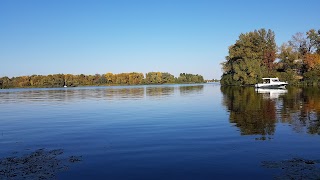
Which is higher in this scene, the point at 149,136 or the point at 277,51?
the point at 277,51

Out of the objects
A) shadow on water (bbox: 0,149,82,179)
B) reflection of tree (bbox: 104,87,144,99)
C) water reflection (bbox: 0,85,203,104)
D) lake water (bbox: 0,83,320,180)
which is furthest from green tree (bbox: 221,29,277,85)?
shadow on water (bbox: 0,149,82,179)

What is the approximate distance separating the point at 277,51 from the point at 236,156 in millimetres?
137764

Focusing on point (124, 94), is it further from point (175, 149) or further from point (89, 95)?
point (175, 149)

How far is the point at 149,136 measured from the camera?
2134 centimetres

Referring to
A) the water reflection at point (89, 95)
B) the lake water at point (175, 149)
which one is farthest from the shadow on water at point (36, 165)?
the water reflection at point (89, 95)

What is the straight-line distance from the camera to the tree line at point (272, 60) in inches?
4851

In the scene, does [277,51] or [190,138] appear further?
[277,51]

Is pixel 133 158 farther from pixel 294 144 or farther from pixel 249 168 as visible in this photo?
pixel 294 144

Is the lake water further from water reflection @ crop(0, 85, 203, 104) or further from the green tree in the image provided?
the green tree

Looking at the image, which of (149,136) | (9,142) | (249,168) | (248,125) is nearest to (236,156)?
(249,168)

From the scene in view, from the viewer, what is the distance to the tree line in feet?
404

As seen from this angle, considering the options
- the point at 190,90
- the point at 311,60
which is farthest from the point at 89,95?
the point at 311,60

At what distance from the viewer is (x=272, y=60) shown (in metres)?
142

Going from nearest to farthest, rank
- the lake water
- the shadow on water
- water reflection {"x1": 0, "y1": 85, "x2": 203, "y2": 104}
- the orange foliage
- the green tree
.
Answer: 1. the shadow on water
2. the lake water
3. water reflection {"x1": 0, "y1": 85, "x2": 203, "y2": 104}
4. the orange foliage
5. the green tree
